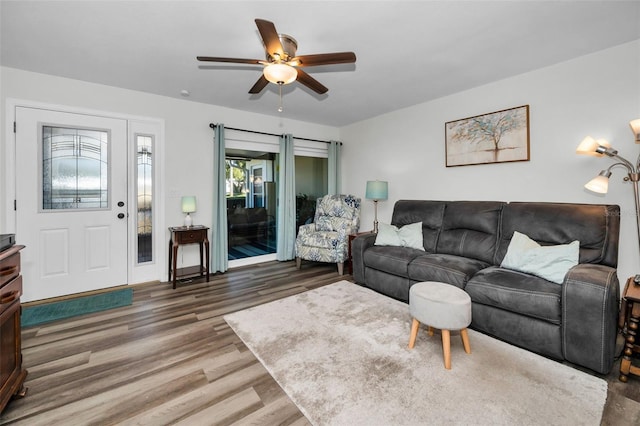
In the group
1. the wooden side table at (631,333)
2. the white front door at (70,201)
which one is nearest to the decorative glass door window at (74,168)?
the white front door at (70,201)

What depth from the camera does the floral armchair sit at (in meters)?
4.27

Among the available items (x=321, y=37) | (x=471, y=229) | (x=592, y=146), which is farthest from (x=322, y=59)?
(x=471, y=229)

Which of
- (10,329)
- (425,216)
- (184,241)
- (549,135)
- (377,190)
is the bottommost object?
(10,329)

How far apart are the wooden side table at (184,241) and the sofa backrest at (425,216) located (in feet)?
9.05

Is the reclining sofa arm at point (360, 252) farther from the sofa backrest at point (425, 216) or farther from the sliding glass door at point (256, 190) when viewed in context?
the sliding glass door at point (256, 190)

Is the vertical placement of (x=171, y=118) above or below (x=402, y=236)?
above

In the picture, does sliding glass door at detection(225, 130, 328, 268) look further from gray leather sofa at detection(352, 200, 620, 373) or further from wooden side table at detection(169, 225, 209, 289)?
gray leather sofa at detection(352, 200, 620, 373)

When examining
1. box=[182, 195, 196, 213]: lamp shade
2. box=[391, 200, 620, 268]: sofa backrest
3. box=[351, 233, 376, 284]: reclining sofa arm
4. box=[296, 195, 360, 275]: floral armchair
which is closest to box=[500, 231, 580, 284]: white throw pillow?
box=[391, 200, 620, 268]: sofa backrest

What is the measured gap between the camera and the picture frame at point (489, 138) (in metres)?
3.19

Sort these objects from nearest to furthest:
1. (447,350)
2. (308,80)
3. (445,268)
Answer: (447,350) → (308,80) → (445,268)

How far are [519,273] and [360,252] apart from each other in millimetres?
1731

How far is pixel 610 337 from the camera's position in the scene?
1857 mm

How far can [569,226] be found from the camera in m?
2.58

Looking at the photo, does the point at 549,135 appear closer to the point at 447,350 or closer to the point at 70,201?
the point at 447,350
